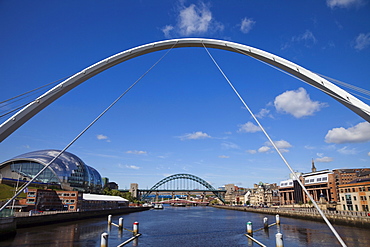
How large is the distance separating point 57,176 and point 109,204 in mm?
20369

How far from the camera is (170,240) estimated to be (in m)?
25.3

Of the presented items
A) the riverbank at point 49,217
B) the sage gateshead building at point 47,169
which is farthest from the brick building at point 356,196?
the sage gateshead building at point 47,169

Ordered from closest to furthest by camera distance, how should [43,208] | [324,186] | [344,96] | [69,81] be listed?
[344,96], [69,81], [43,208], [324,186]

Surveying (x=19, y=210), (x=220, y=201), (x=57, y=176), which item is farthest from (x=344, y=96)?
(x=220, y=201)

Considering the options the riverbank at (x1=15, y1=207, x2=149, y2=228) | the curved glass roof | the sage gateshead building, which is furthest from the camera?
the curved glass roof

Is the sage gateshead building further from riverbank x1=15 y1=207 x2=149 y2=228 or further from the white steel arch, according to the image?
the white steel arch

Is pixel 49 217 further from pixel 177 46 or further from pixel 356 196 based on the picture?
pixel 356 196

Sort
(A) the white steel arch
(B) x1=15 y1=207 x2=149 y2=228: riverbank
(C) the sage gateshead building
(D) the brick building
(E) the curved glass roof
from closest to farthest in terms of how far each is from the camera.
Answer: (A) the white steel arch → (B) x1=15 y1=207 x2=149 y2=228: riverbank → (D) the brick building → (C) the sage gateshead building → (E) the curved glass roof

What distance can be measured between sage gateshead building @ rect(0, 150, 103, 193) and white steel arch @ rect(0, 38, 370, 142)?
70.7 m

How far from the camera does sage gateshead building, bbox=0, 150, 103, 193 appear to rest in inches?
3214

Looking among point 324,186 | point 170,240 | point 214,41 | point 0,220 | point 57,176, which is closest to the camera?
point 214,41

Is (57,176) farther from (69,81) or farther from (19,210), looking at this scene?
(69,81)

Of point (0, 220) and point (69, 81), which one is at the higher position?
point (69, 81)

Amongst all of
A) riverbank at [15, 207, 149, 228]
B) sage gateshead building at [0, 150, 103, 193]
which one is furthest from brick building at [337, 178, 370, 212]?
sage gateshead building at [0, 150, 103, 193]
